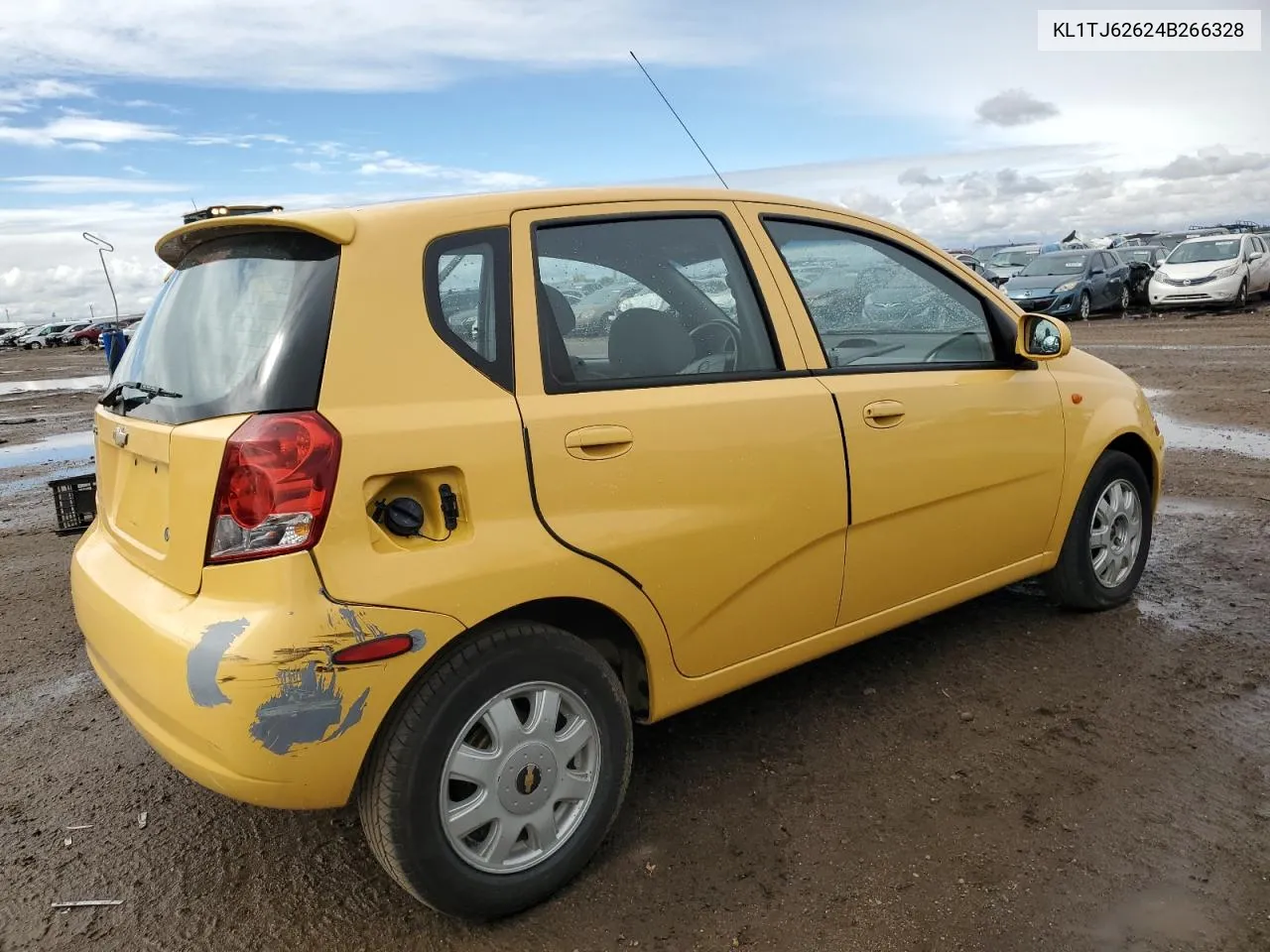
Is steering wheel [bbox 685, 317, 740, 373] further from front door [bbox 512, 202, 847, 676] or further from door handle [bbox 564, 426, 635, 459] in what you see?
door handle [bbox 564, 426, 635, 459]

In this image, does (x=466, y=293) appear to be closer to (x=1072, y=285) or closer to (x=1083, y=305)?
(x=1072, y=285)

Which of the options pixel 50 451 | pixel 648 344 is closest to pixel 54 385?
pixel 50 451

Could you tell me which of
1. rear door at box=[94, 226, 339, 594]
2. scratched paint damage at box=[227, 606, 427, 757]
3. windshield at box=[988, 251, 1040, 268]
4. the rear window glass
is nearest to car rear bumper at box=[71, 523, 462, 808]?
scratched paint damage at box=[227, 606, 427, 757]

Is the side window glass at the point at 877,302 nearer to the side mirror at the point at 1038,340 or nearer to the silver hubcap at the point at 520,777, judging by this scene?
the side mirror at the point at 1038,340

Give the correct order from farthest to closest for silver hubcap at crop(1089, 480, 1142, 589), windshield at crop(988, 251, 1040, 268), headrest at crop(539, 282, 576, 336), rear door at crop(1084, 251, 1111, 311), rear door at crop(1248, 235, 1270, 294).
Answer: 1. windshield at crop(988, 251, 1040, 268)
2. rear door at crop(1084, 251, 1111, 311)
3. rear door at crop(1248, 235, 1270, 294)
4. silver hubcap at crop(1089, 480, 1142, 589)
5. headrest at crop(539, 282, 576, 336)

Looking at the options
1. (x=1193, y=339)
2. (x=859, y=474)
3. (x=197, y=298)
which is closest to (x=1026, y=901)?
(x=859, y=474)

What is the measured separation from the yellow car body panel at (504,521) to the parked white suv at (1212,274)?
1979 cm

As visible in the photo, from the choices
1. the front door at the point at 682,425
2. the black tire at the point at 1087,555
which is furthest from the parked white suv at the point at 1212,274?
the front door at the point at 682,425

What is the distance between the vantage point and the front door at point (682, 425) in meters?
2.63

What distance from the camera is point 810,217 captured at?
3434 millimetres

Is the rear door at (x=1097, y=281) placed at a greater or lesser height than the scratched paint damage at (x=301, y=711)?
greater

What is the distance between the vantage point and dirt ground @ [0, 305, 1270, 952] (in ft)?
8.37

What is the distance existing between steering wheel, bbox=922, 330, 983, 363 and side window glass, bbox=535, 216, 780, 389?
0.79m

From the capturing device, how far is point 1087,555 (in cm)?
431
